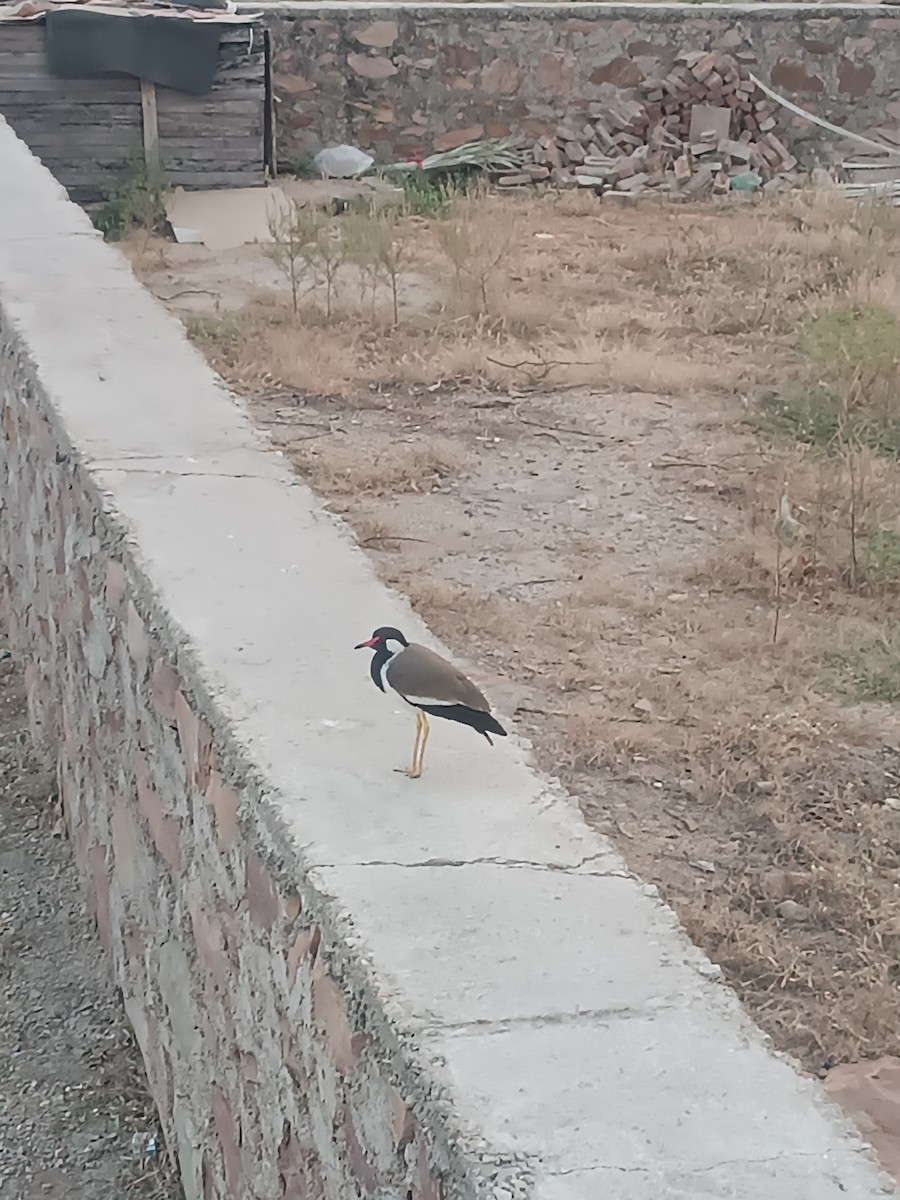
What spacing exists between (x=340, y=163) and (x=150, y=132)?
4.75 ft

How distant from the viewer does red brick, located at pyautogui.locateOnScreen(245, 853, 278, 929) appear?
6.59 feet

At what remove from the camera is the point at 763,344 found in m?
6.32

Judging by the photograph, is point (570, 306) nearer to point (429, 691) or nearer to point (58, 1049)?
point (58, 1049)

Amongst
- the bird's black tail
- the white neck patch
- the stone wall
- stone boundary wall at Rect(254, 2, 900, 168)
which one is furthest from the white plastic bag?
the bird's black tail

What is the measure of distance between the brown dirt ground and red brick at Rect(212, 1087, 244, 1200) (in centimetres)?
95

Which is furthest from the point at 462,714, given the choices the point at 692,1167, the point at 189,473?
the point at 189,473

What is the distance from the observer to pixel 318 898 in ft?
6.00

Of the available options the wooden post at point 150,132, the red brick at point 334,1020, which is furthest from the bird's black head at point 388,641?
the wooden post at point 150,132

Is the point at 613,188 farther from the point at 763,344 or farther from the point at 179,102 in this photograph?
the point at 763,344

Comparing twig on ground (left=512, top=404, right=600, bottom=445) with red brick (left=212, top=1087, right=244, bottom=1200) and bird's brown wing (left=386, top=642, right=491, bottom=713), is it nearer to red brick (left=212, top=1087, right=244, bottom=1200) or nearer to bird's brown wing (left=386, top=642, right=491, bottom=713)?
red brick (left=212, top=1087, right=244, bottom=1200)

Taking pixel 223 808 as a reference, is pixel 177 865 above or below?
below

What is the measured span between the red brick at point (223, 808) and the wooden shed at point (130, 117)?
21.3 ft

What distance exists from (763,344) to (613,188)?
320 cm

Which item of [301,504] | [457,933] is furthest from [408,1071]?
[301,504]
